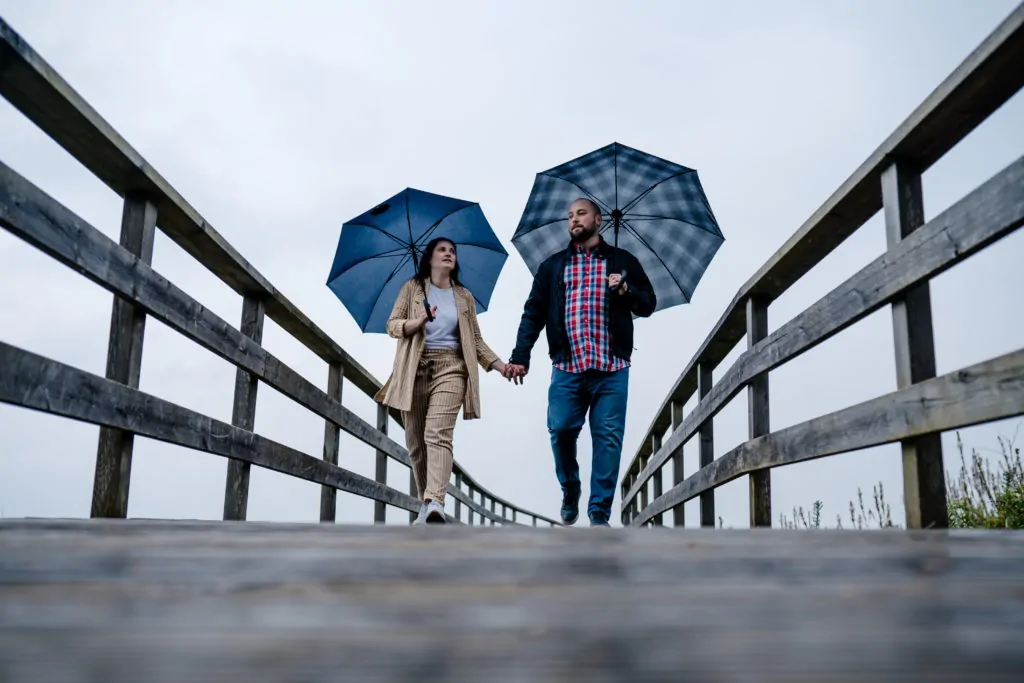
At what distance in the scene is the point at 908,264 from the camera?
109 inches

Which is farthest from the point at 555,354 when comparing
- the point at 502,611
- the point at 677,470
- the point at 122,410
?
the point at 502,611

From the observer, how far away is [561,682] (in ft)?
2.84

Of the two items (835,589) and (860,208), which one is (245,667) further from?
(860,208)

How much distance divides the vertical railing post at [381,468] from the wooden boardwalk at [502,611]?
5486mm

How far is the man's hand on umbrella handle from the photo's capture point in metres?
4.51

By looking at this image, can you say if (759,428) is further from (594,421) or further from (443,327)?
(443,327)

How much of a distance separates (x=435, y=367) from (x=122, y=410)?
1846 millimetres

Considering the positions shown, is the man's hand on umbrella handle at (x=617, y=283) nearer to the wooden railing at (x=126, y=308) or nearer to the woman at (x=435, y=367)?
the woman at (x=435, y=367)

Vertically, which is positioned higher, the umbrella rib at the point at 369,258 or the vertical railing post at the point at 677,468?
the umbrella rib at the point at 369,258

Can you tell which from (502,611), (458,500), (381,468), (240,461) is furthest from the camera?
(458,500)

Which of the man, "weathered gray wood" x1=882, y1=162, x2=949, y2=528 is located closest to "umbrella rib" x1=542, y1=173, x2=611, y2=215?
the man

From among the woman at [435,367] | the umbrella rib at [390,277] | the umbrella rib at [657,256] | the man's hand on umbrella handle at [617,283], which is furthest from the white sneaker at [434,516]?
the umbrella rib at [657,256]

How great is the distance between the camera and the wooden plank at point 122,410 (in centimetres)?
248

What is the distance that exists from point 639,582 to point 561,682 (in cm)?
29
